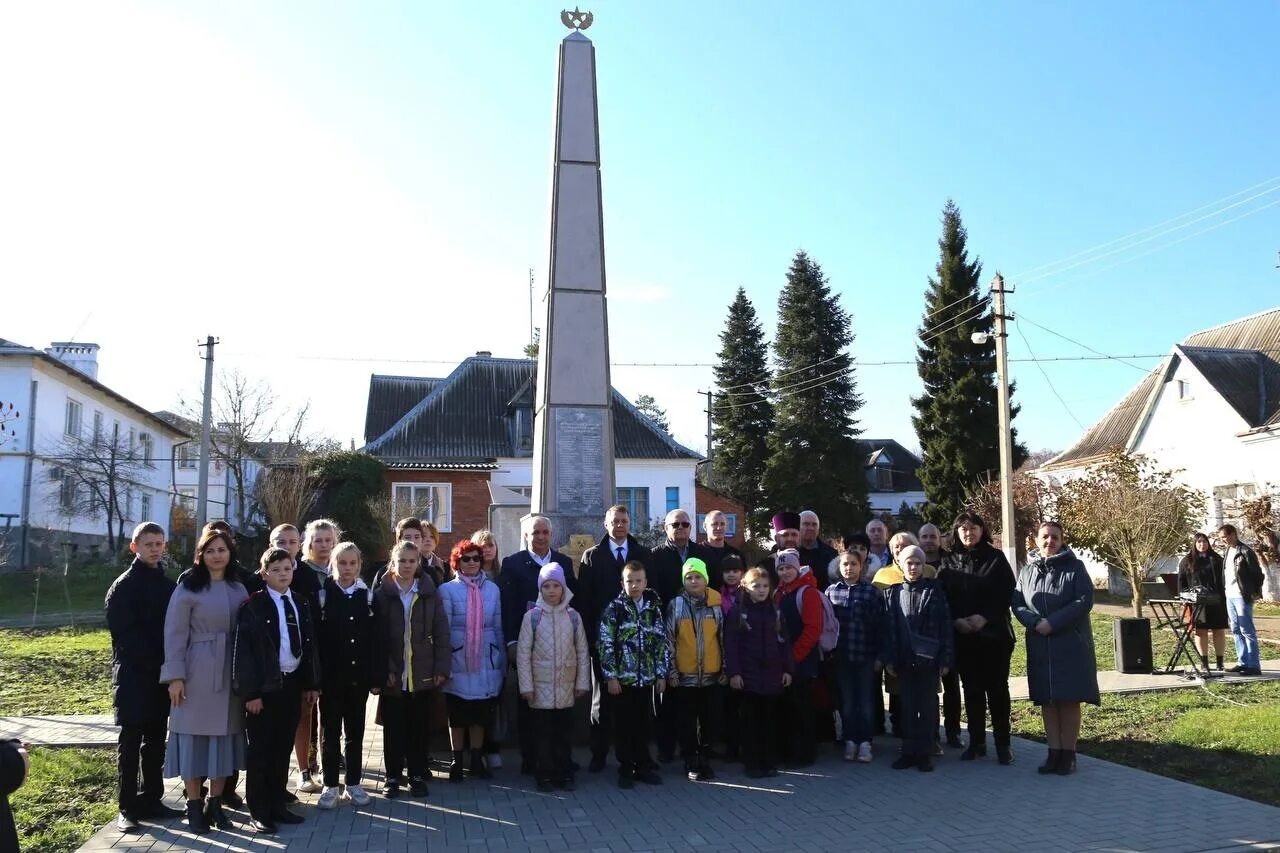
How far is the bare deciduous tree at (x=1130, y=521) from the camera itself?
17.8 meters

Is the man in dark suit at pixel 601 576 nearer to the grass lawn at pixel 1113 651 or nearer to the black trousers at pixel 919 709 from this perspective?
the black trousers at pixel 919 709

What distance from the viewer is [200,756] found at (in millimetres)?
5473

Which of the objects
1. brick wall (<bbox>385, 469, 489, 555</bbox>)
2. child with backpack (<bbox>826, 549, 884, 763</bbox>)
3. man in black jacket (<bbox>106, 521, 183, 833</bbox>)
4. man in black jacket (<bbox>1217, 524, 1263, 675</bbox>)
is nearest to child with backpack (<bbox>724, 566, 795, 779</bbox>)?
child with backpack (<bbox>826, 549, 884, 763</bbox>)

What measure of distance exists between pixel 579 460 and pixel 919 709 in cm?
378

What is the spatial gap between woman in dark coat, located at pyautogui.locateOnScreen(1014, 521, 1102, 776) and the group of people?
1cm

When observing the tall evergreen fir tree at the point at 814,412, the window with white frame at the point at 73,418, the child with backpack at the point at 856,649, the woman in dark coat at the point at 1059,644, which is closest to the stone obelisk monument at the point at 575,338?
the child with backpack at the point at 856,649

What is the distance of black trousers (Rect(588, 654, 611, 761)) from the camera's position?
6512 mm

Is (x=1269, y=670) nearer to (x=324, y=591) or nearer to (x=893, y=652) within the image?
(x=893, y=652)

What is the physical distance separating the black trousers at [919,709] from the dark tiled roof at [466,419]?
25.1 meters

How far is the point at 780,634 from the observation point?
21.6 ft

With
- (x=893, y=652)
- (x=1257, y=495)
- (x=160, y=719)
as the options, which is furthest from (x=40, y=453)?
(x=1257, y=495)

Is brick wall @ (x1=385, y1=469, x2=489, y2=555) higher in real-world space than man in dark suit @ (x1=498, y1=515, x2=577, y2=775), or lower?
higher

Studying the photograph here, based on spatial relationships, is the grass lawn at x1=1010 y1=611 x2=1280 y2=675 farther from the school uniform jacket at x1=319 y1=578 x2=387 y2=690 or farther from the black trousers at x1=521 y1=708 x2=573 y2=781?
the school uniform jacket at x1=319 y1=578 x2=387 y2=690

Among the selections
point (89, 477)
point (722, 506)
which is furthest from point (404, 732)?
point (722, 506)
